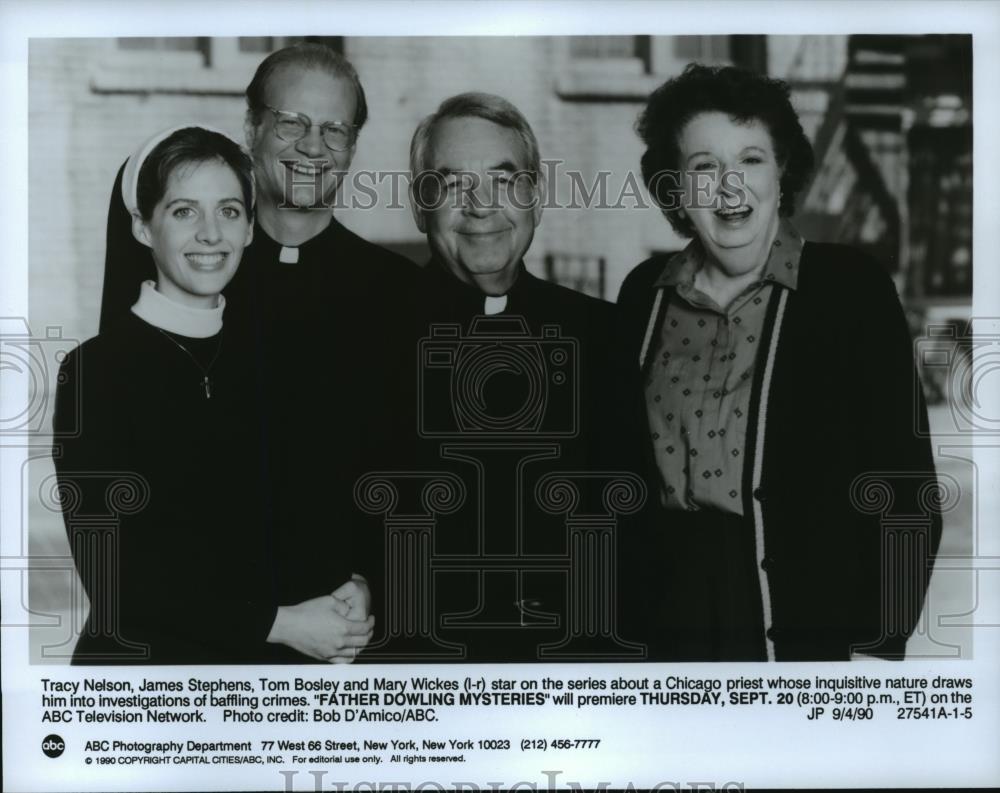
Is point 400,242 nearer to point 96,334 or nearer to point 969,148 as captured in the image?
point 96,334

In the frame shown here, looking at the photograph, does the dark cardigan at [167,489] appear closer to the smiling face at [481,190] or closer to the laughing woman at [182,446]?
the laughing woman at [182,446]

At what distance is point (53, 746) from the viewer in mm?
3432

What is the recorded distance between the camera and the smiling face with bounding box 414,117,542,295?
3.30 meters

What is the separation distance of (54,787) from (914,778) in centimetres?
263

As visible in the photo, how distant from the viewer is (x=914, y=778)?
344 centimetres

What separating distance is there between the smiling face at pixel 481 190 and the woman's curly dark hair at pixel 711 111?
361 mm

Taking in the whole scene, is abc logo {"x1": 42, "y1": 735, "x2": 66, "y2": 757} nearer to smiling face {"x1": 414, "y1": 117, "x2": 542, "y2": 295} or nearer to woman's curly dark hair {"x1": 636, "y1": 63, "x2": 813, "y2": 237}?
smiling face {"x1": 414, "y1": 117, "x2": 542, "y2": 295}

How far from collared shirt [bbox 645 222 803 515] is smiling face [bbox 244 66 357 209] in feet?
3.37

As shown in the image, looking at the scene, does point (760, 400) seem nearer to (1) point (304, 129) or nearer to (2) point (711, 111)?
(2) point (711, 111)

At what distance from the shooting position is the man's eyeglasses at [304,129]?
3307mm

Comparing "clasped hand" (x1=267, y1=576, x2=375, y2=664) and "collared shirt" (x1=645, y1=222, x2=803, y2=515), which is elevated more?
"collared shirt" (x1=645, y1=222, x2=803, y2=515)

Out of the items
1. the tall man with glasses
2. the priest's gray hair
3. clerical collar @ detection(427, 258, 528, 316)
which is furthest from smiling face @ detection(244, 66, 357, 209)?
clerical collar @ detection(427, 258, 528, 316)

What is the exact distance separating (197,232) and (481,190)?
85cm

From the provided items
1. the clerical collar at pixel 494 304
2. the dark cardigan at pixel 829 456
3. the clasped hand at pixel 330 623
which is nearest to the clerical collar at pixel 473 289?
the clerical collar at pixel 494 304
